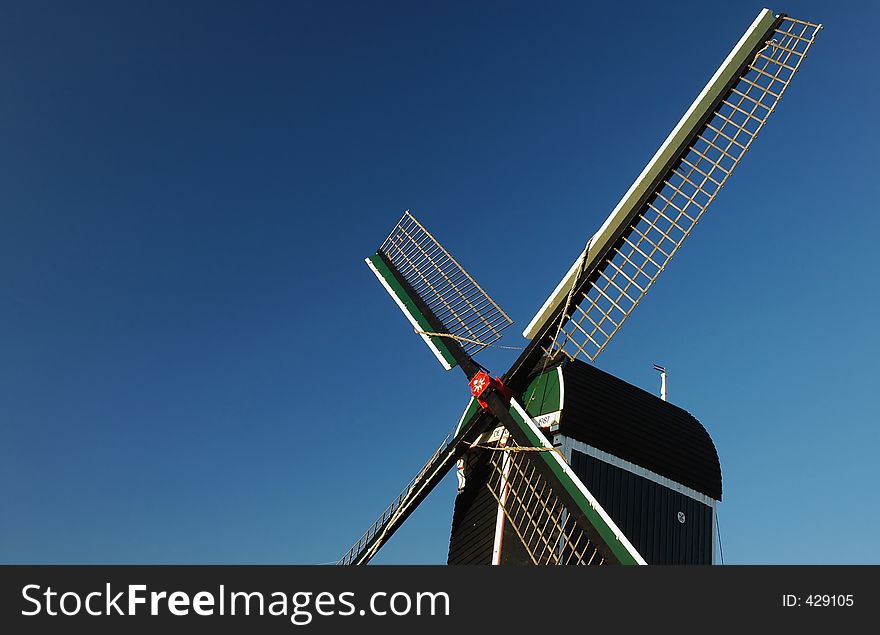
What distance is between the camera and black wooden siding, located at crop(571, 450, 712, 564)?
18438 millimetres

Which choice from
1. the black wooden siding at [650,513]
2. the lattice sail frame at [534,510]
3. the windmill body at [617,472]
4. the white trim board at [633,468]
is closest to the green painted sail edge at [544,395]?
the windmill body at [617,472]

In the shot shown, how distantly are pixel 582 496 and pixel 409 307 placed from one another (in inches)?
318

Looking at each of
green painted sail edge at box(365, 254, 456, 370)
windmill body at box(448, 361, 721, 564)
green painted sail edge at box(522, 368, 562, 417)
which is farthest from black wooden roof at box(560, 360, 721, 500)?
green painted sail edge at box(365, 254, 456, 370)

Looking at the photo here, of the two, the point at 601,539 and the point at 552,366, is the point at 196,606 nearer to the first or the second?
the point at 601,539

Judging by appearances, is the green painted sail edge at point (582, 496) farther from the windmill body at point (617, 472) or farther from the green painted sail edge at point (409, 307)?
the green painted sail edge at point (409, 307)

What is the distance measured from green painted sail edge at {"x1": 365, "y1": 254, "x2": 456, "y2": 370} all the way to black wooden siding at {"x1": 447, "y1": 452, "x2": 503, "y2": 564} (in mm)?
2235

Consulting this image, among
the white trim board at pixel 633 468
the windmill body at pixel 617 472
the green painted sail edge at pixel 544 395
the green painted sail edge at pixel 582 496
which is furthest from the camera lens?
the green painted sail edge at pixel 544 395

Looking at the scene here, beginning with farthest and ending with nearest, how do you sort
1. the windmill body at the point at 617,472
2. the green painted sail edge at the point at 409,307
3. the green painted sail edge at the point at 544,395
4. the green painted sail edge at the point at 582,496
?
the green painted sail edge at the point at 409,307 → the green painted sail edge at the point at 544,395 → the windmill body at the point at 617,472 → the green painted sail edge at the point at 582,496

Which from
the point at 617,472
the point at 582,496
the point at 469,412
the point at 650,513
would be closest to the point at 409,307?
the point at 469,412

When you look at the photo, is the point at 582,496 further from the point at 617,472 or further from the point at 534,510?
the point at 617,472

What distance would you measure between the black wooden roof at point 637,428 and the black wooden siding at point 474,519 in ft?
7.41

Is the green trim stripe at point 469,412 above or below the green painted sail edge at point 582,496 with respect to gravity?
above

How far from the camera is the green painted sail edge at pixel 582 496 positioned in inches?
582

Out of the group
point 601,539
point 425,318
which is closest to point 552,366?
point 425,318
